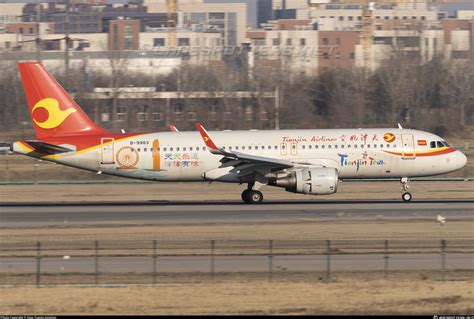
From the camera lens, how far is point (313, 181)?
42.1m

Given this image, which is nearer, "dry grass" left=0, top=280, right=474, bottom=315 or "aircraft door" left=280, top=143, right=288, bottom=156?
"dry grass" left=0, top=280, right=474, bottom=315

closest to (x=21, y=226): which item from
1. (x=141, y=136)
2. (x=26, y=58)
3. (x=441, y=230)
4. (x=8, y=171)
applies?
(x=141, y=136)

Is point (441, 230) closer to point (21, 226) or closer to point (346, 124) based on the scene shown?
point (21, 226)

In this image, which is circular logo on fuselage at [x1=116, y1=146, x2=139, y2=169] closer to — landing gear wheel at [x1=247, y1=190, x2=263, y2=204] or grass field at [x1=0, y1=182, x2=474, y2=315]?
landing gear wheel at [x1=247, y1=190, x2=263, y2=204]

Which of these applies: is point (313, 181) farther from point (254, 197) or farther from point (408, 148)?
point (408, 148)

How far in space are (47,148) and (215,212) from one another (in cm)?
972

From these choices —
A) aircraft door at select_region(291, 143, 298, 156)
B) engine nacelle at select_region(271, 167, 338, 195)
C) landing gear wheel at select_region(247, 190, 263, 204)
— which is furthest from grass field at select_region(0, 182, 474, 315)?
aircraft door at select_region(291, 143, 298, 156)

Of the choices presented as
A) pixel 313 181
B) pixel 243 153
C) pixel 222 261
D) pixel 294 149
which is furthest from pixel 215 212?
pixel 222 261

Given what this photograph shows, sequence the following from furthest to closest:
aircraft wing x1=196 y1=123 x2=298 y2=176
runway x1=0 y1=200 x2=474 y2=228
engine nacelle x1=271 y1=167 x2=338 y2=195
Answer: aircraft wing x1=196 y1=123 x2=298 y2=176 → engine nacelle x1=271 y1=167 x2=338 y2=195 → runway x1=0 y1=200 x2=474 y2=228

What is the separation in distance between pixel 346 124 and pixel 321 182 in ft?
188

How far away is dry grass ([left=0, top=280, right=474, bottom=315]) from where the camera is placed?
71.5 feet

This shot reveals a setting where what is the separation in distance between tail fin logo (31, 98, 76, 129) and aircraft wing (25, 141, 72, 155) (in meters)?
1.66

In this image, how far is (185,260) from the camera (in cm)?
2825

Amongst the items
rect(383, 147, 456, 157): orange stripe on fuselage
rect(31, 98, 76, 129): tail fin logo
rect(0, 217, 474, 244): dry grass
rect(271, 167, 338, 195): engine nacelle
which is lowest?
rect(0, 217, 474, 244): dry grass
